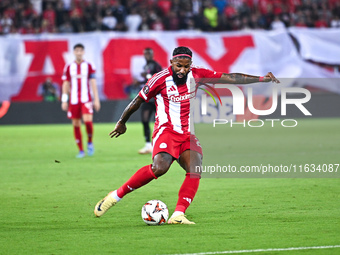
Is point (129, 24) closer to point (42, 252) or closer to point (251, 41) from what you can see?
point (251, 41)

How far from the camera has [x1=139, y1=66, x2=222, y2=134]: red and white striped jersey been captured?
7098 mm

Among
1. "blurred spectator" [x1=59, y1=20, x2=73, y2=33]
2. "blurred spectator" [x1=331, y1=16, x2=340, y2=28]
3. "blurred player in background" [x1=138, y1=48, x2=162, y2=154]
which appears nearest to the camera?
Result: "blurred player in background" [x1=138, y1=48, x2=162, y2=154]

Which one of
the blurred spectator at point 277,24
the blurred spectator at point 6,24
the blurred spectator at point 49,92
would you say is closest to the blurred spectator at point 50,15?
the blurred spectator at point 6,24

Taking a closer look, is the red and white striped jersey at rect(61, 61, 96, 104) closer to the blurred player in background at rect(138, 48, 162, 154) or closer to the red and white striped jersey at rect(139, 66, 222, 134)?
the blurred player in background at rect(138, 48, 162, 154)

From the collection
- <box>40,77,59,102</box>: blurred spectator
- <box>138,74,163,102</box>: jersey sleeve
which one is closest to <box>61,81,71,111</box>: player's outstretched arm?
<box>138,74,163,102</box>: jersey sleeve

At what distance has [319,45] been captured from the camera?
26.1 metres

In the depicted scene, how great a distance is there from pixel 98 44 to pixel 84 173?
Answer: 14198 millimetres

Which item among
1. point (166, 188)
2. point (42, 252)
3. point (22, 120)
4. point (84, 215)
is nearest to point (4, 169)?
point (166, 188)

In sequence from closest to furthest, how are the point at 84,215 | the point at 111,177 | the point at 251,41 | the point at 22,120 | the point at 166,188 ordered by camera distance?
the point at 84,215, the point at 166,188, the point at 111,177, the point at 22,120, the point at 251,41

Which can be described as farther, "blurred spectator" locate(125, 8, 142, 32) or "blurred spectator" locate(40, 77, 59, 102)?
"blurred spectator" locate(125, 8, 142, 32)

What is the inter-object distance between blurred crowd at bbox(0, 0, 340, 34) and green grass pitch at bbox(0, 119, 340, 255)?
11.5 m

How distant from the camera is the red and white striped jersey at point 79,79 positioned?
1381 centimetres

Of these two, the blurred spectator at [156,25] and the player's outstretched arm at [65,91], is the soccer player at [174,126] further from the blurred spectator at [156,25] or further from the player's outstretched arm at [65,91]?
the blurred spectator at [156,25]

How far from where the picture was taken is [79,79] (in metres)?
14.0
